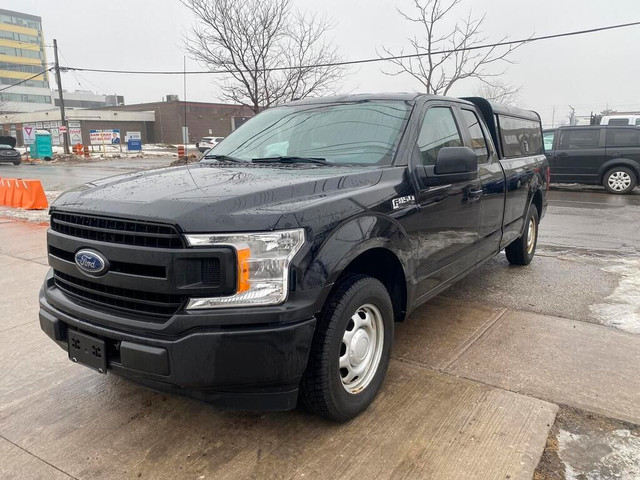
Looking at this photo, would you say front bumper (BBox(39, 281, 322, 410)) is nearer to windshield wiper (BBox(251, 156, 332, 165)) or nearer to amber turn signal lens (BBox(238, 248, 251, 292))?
amber turn signal lens (BBox(238, 248, 251, 292))

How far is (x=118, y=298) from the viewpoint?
237cm

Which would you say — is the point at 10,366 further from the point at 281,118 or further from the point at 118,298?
the point at 281,118

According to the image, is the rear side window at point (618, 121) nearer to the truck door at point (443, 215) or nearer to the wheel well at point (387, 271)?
the truck door at point (443, 215)

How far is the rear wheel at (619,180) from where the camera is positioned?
1292cm

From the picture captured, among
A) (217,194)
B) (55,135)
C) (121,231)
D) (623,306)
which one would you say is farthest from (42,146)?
(623,306)

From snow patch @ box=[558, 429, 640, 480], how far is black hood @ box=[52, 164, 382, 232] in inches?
67.6

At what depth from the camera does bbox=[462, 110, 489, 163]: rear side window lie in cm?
423

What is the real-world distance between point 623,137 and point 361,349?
13.1 metres

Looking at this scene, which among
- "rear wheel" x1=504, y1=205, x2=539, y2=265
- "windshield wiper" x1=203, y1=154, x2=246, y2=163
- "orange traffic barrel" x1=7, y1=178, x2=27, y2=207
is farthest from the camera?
"orange traffic barrel" x1=7, y1=178, x2=27, y2=207

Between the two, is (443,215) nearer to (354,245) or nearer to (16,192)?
(354,245)

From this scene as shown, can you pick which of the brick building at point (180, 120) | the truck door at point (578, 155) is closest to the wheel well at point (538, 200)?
the truck door at point (578, 155)

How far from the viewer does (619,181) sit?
13.1 meters

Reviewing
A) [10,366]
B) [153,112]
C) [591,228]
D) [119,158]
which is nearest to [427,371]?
[10,366]

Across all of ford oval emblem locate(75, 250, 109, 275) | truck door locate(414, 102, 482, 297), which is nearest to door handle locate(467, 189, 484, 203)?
truck door locate(414, 102, 482, 297)
